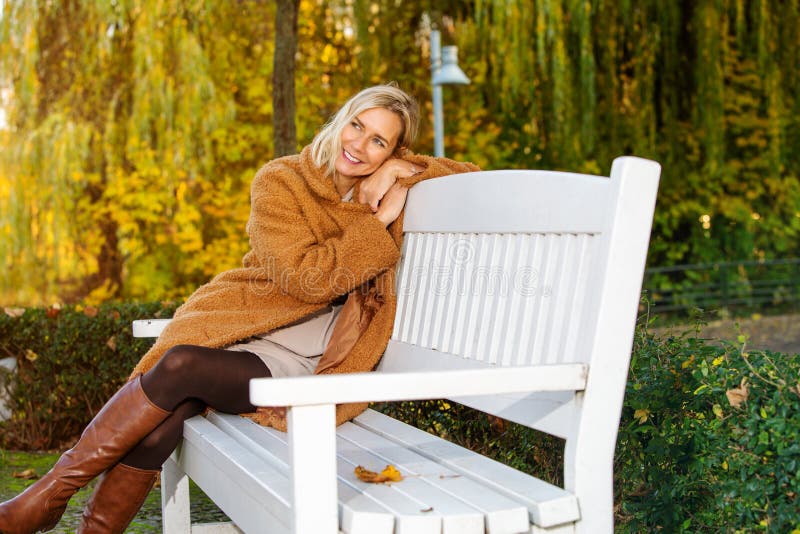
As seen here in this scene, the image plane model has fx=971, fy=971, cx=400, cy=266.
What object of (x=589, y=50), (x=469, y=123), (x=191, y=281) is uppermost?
(x=589, y=50)

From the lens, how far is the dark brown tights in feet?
8.56

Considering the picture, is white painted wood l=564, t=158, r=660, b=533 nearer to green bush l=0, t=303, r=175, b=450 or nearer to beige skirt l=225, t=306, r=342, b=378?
beige skirt l=225, t=306, r=342, b=378

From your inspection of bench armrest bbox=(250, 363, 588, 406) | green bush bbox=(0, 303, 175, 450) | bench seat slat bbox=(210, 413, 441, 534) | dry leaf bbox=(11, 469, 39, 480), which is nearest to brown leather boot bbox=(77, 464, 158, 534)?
bench seat slat bbox=(210, 413, 441, 534)

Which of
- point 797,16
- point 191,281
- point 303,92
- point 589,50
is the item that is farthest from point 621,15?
point 191,281

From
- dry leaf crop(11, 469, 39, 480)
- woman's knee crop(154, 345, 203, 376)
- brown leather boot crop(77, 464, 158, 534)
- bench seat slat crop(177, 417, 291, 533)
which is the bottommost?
dry leaf crop(11, 469, 39, 480)

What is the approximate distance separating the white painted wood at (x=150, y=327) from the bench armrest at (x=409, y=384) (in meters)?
1.68

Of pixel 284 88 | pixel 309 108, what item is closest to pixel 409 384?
pixel 284 88

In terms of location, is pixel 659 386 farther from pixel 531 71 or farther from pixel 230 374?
pixel 531 71

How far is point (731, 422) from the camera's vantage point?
6.45ft

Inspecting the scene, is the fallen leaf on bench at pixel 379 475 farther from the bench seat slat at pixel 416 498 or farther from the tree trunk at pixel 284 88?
the tree trunk at pixel 284 88

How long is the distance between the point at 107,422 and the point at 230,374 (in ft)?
1.18

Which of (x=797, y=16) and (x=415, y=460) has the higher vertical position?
(x=797, y=16)

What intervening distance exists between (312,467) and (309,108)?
33.8 feet

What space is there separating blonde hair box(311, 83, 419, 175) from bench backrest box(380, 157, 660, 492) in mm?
272
